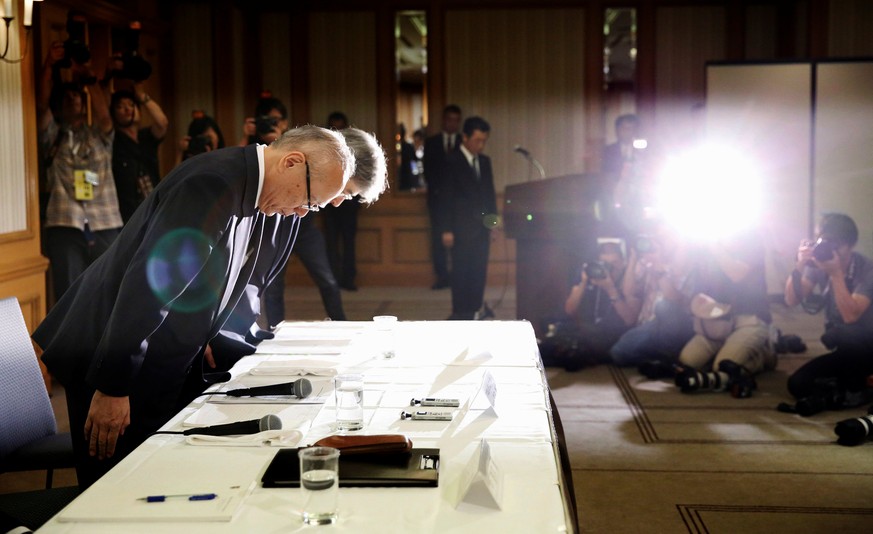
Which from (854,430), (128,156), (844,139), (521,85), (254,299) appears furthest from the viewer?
(521,85)

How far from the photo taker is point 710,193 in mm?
6066

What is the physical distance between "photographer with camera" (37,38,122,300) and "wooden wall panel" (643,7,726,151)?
5335 mm

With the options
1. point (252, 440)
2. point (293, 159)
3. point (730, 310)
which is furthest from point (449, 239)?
point (252, 440)

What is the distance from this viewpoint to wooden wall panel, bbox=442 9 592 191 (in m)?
8.92

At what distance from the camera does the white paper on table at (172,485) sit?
146 cm

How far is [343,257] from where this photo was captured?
8930 millimetres

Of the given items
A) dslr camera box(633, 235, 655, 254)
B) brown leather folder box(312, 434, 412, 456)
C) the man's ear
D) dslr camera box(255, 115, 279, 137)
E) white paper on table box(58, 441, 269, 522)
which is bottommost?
white paper on table box(58, 441, 269, 522)

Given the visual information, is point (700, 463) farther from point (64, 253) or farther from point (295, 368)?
point (64, 253)

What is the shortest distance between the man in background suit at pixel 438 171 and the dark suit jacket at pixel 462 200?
1145 millimetres

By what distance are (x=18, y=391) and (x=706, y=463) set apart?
2.45 m

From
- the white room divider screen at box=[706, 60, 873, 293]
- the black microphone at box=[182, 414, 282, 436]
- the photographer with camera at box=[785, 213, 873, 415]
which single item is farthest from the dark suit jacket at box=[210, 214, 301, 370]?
the white room divider screen at box=[706, 60, 873, 293]

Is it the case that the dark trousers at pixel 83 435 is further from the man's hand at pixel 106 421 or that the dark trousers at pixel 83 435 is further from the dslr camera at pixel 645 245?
the dslr camera at pixel 645 245

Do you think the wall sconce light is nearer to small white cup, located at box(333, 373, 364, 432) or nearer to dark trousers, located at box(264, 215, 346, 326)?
dark trousers, located at box(264, 215, 346, 326)

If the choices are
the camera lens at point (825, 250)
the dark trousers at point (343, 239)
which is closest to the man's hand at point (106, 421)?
the camera lens at point (825, 250)
